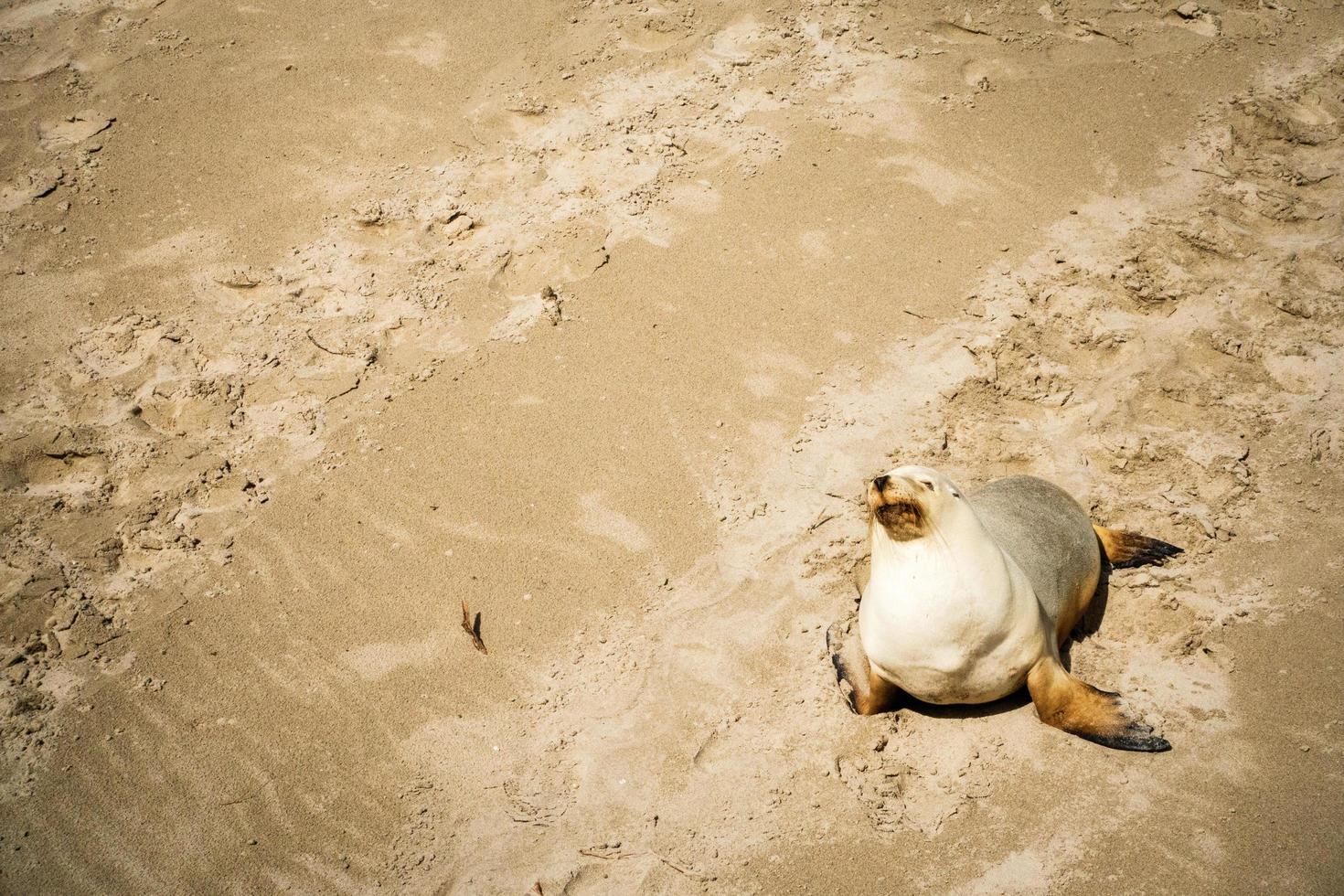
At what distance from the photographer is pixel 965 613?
3125 mm

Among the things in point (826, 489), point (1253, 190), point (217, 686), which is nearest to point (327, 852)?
point (217, 686)

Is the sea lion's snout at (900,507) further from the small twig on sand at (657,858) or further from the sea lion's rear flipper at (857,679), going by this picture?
the small twig on sand at (657,858)

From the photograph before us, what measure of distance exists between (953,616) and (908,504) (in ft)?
1.39

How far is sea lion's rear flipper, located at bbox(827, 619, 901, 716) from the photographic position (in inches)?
137

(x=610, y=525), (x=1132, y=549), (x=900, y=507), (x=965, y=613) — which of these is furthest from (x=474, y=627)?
(x=1132, y=549)

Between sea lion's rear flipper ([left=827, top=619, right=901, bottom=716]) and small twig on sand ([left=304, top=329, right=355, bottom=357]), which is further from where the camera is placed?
small twig on sand ([left=304, top=329, right=355, bottom=357])

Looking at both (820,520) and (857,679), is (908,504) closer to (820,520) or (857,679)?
(857,679)

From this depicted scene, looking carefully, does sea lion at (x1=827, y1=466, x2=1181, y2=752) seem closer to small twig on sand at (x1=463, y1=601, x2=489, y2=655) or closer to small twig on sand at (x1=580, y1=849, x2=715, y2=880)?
small twig on sand at (x1=580, y1=849, x2=715, y2=880)

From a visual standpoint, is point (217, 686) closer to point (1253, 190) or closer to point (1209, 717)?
point (1209, 717)

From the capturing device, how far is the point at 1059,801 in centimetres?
315

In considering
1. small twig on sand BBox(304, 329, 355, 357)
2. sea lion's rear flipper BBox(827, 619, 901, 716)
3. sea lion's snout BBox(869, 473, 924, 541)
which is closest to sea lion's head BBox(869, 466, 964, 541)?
sea lion's snout BBox(869, 473, 924, 541)

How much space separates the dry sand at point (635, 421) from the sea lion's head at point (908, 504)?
0.88 metres

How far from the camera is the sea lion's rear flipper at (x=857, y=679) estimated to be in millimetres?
3479

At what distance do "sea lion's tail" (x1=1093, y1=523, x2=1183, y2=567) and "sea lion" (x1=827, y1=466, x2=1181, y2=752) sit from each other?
0.46 meters
